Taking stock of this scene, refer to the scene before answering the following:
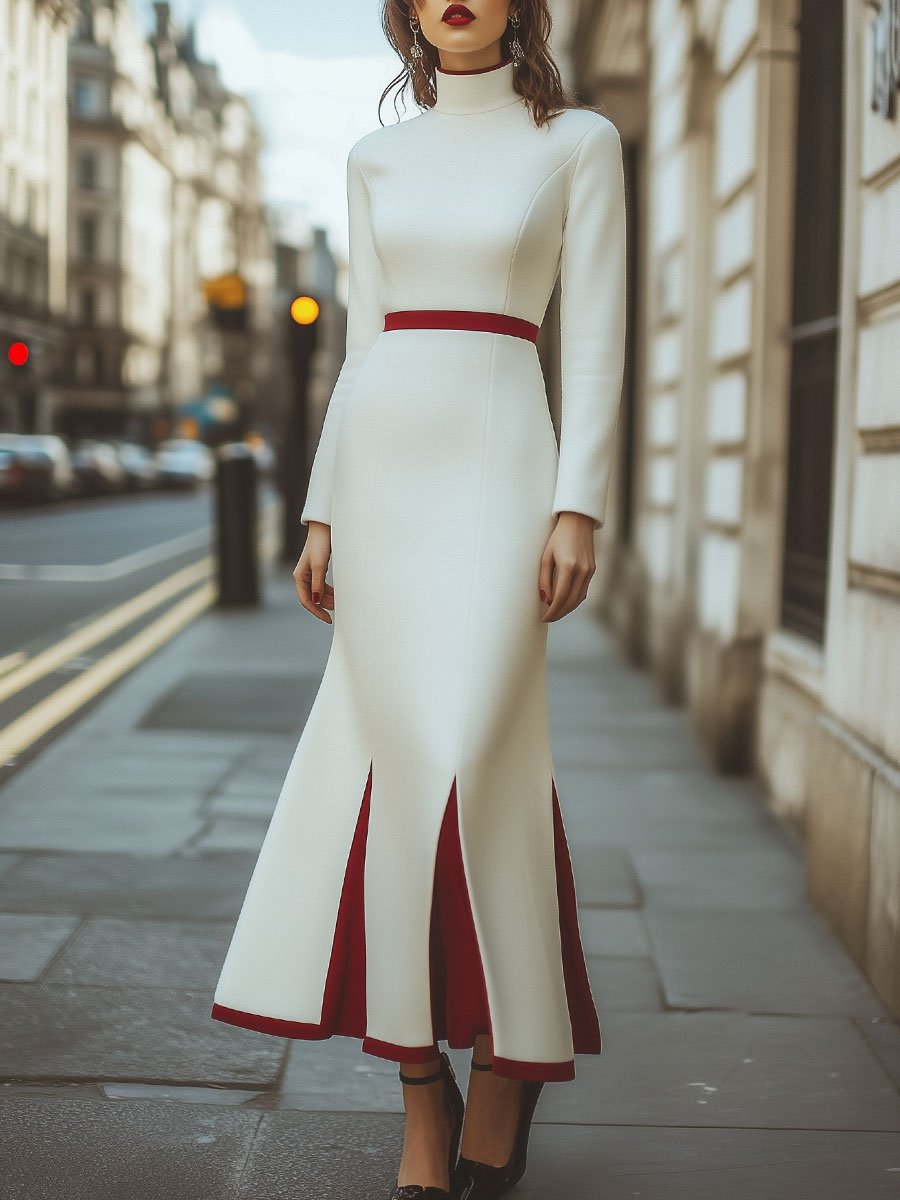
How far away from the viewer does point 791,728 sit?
5703 mm

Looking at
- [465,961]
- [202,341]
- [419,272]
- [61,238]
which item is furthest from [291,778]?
[202,341]

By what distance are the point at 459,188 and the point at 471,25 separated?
9.8 inches

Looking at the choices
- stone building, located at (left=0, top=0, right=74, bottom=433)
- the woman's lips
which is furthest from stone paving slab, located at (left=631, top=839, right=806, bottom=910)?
stone building, located at (left=0, top=0, right=74, bottom=433)

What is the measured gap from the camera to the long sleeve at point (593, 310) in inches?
99.2

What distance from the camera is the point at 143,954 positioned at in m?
Result: 4.00

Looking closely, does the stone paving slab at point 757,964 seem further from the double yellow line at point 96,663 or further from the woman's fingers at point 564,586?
the double yellow line at point 96,663

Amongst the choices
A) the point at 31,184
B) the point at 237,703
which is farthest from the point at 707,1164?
the point at 31,184

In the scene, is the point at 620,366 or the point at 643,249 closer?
the point at 620,366

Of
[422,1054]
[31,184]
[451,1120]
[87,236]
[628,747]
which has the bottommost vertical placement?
[628,747]

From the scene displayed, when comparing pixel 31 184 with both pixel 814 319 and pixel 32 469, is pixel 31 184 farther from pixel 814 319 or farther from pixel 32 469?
pixel 814 319

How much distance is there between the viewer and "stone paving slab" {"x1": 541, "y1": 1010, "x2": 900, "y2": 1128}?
10.2ft

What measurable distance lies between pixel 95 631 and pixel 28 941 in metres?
7.48

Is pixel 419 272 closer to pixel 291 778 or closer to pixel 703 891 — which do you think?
pixel 291 778

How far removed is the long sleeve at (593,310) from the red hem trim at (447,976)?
1.76 ft
